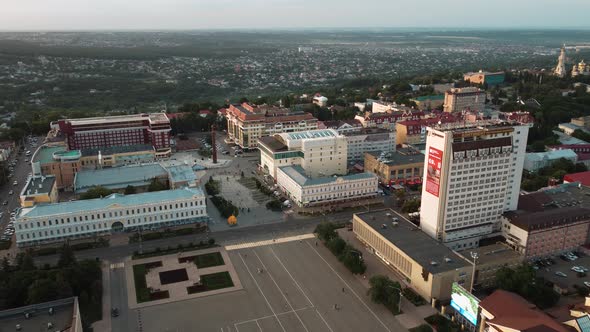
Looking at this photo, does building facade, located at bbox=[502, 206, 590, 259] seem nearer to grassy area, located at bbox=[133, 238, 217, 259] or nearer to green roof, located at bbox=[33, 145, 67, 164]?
grassy area, located at bbox=[133, 238, 217, 259]

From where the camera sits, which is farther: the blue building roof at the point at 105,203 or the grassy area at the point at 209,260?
the blue building roof at the point at 105,203

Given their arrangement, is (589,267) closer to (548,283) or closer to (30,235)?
(548,283)

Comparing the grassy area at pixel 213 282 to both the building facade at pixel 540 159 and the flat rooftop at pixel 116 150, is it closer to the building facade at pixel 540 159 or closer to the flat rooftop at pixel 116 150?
the flat rooftop at pixel 116 150

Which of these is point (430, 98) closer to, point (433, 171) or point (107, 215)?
point (433, 171)

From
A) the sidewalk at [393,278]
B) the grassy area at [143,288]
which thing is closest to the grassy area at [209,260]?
the grassy area at [143,288]

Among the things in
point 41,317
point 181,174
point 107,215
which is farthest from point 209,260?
point 181,174

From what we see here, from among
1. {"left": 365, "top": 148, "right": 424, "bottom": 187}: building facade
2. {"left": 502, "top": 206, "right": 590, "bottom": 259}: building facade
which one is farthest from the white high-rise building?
{"left": 365, "top": 148, "right": 424, "bottom": 187}: building facade

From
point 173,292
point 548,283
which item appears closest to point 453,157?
point 548,283
